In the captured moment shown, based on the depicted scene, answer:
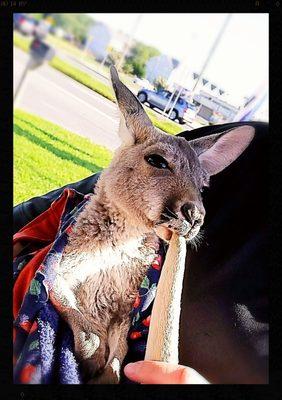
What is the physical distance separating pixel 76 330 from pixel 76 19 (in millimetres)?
548

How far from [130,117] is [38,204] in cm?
28

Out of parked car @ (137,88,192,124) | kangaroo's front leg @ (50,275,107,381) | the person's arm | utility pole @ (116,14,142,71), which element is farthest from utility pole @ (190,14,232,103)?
kangaroo's front leg @ (50,275,107,381)

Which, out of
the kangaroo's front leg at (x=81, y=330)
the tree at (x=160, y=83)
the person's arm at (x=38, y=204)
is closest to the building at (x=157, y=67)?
the tree at (x=160, y=83)

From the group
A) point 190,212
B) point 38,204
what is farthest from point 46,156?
point 190,212

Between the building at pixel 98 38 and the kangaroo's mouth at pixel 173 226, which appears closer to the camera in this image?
the kangaroo's mouth at pixel 173 226

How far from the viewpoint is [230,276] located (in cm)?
92

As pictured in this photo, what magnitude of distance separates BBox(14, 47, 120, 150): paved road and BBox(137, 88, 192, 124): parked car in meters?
0.09

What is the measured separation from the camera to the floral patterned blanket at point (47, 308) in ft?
2.54

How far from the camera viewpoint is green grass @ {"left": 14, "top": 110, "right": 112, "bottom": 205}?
88 cm

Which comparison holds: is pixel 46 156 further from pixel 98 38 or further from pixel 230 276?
pixel 230 276

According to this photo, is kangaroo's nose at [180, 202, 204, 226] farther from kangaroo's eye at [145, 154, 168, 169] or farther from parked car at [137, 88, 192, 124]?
parked car at [137, 88, 192, 124]

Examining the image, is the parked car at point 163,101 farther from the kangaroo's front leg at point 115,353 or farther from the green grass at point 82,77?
the kangaroo's front leg at point 115,353

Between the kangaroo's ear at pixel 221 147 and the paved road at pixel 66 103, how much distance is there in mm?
150

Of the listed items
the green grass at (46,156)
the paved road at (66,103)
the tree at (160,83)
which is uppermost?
the tree at (160,83)
